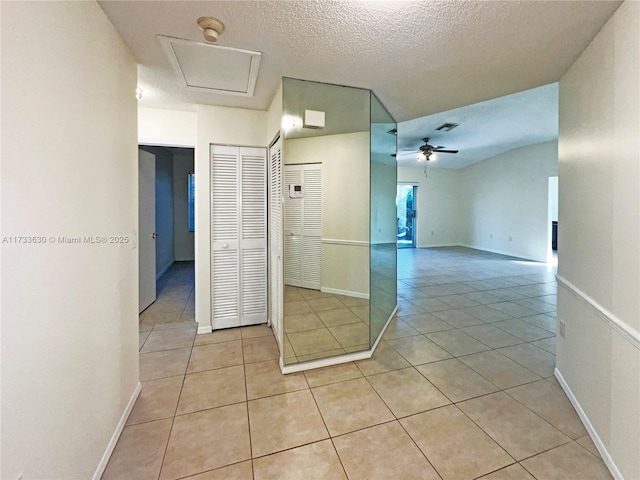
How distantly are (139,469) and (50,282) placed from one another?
42.4 inches

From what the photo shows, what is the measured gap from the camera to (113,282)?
1.61 meters

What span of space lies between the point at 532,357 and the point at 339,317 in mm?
1755

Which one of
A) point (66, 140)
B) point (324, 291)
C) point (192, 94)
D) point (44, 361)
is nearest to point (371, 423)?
point (324, 291)

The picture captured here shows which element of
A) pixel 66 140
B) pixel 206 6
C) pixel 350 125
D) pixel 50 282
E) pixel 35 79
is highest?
pixel 206 6

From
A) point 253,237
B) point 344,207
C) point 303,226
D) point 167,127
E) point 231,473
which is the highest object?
point 167,127

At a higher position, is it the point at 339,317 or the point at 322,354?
the point at 339,317

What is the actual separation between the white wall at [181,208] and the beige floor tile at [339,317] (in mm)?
5823

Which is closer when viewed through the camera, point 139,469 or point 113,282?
point 139,469

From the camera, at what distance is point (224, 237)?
3.12 metres

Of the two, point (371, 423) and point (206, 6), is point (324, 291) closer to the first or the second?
point (371, 423)

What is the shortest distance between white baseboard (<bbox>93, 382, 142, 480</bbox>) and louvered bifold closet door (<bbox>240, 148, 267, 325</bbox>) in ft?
4.41

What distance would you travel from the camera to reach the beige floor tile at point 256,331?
303 centimetres

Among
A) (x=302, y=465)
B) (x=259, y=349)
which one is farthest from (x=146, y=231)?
(x=302, y=465)

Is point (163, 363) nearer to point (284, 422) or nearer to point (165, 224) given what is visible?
point (284, 422)
